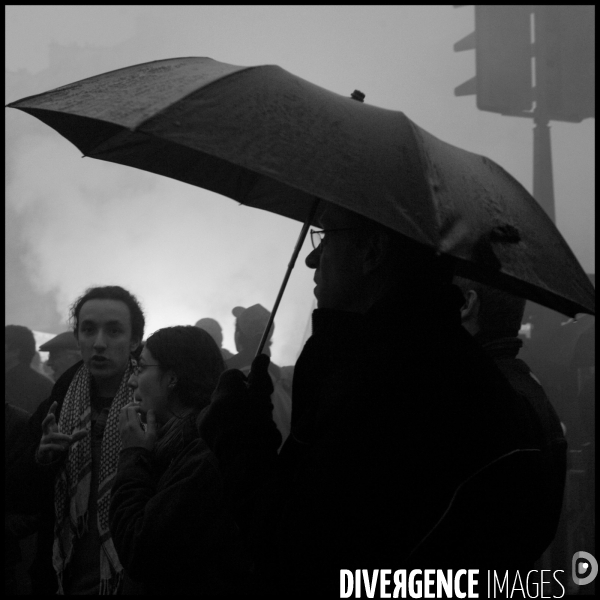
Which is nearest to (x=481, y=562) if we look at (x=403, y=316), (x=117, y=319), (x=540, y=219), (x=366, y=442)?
(x=366, y=442)

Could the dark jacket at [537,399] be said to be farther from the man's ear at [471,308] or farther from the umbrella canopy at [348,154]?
the umbrella canopy at [348,154]

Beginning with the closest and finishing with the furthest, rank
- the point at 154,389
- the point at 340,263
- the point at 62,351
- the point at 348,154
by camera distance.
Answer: the point at 348,154 < the point at 340,263 < the point at 154,389 < the point at 62,351

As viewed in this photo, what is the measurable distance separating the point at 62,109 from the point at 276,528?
1.17 m

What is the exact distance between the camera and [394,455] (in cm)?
148

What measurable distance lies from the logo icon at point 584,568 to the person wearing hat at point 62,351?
4.46 metres

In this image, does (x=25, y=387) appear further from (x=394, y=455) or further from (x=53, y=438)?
(x=394, y=455)

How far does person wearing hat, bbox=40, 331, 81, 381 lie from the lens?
21.8ft

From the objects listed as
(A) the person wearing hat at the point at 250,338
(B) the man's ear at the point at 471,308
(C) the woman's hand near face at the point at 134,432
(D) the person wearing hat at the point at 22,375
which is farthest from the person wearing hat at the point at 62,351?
(B) the man's ear at the point at 471,308

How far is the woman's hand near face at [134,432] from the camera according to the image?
8.25 ft

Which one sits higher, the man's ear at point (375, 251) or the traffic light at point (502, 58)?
the traffic light at point (502, 58)

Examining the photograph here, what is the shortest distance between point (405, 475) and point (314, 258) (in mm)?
666

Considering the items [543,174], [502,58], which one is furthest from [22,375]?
[543,174]

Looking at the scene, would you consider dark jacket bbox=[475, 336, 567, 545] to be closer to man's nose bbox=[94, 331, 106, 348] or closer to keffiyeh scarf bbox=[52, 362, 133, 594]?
keffiyeh scarf bbox=[52, 362, 133, 594]

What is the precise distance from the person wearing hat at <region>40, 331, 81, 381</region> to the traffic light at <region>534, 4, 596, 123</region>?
538 cm
